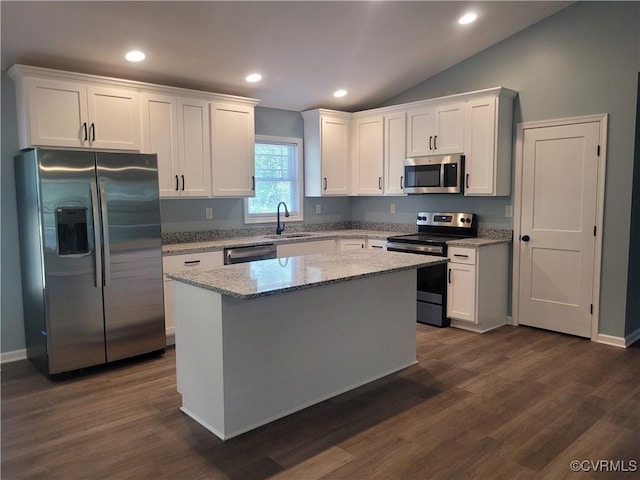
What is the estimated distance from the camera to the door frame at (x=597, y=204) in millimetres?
4082

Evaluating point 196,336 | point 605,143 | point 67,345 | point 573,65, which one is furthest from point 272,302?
point 573,65

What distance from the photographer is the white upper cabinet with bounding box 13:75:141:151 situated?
3.49 metres

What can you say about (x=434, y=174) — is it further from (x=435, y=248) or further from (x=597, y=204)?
(x=597, y=204)

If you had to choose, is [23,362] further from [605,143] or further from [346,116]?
[605,143]

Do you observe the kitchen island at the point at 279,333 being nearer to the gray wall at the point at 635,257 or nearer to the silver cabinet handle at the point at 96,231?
the silver cabinet handle at the point at 96,231

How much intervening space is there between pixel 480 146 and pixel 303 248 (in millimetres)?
2069

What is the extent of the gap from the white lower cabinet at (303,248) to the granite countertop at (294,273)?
1381mm

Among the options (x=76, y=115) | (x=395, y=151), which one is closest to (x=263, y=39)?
(x=76, y=115)

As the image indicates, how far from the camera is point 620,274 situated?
4.08 m

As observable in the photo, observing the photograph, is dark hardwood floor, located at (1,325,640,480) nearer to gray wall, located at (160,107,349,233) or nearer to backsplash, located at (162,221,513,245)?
backsplash, located at (162,221,513,245)

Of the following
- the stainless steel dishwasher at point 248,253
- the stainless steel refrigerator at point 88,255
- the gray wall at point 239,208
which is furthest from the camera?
the gray wall at point 239,208

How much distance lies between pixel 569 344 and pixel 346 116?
344 cm

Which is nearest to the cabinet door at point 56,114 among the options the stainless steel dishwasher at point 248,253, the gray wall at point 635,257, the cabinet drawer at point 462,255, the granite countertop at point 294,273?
the stainless steel dishwasher at point 248,253

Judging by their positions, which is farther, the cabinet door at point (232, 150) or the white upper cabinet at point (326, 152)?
the white upper cabinet at point (326, 152)
